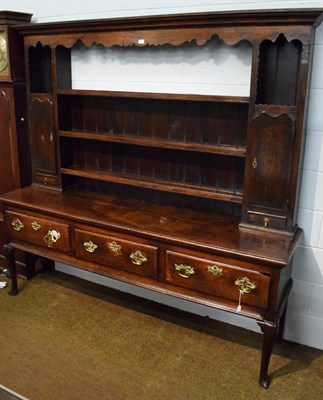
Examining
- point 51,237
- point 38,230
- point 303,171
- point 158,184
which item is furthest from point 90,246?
point 303,171

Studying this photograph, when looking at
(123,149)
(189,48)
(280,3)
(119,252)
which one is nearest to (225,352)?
(119,252)

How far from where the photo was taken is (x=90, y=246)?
2.24 meters

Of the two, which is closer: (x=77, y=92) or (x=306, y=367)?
(x=306, y=367)

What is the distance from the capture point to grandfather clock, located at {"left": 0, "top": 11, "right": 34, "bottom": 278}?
98.3 inches

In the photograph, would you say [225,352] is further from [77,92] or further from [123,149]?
[77,92]

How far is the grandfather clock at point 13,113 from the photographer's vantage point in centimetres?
250

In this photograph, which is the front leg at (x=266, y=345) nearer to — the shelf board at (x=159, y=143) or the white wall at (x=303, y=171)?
the white wall at (x=303, y=171)

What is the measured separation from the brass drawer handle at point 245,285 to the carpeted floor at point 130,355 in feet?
1.66

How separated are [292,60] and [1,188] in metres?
2.06

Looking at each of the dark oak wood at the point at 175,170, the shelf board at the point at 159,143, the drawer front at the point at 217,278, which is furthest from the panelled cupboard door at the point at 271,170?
the drawer front at the point at 217,278

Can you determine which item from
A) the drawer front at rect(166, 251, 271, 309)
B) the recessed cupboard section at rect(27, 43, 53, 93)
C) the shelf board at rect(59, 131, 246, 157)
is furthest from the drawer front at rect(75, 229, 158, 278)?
the recessed cupboard section at rect(27, 43, 53, 93)

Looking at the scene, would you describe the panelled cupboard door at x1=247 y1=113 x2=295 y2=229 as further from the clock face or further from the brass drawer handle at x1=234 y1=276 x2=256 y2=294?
the clock face

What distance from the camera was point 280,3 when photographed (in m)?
1.93

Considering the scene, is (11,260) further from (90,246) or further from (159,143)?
(159,143)
